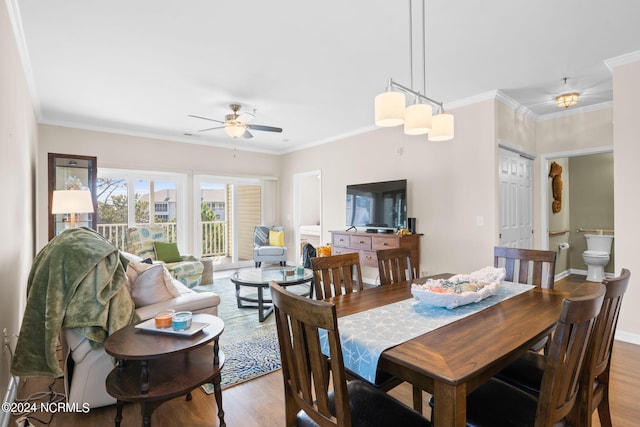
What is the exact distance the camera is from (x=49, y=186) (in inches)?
177

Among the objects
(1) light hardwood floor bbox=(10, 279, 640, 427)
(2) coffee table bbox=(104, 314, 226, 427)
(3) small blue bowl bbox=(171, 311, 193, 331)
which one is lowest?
(1) light hardwood floor bbox=(10, 279, 640, 427)

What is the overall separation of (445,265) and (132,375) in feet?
12.3

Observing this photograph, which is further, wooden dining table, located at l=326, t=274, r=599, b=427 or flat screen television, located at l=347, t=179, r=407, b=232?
flat screen television, located at l=347, t=179, r=407, b=232

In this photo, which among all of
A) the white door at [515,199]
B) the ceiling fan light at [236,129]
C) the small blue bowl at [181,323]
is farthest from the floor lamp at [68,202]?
the white door at [515,199]

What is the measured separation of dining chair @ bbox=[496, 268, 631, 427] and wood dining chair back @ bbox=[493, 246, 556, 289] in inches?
31.8

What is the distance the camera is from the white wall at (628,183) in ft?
9.80

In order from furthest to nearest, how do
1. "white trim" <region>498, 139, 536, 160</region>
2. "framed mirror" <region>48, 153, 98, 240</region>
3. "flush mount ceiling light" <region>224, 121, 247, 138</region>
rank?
"framed mirror" <region>48, 153, 98, 240</region>, "flush mount ceiling light" <region>224, 121, 247, 138</region>, "white trim" <region>498, 139, 536, 160</region>

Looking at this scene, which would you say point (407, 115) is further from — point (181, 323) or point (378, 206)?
point (378, 206)

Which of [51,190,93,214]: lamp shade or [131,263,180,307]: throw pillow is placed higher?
[51,190,93,214]: lamp shade

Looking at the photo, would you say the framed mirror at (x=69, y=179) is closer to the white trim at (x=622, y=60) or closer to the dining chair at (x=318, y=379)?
the dining chair at (x=318, y=379)

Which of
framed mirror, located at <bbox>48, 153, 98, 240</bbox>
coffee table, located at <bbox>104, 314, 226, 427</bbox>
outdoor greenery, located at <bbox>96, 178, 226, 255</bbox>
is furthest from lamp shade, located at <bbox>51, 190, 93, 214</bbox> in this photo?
coffee table, located at <bbox>104, 314, 226, 427</bbox>

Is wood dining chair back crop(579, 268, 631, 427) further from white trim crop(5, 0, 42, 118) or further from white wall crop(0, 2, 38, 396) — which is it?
white trim crop(5, 0, 42, 118)

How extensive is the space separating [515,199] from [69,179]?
20.3 feet

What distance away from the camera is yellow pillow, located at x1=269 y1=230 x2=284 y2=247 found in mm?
6516
